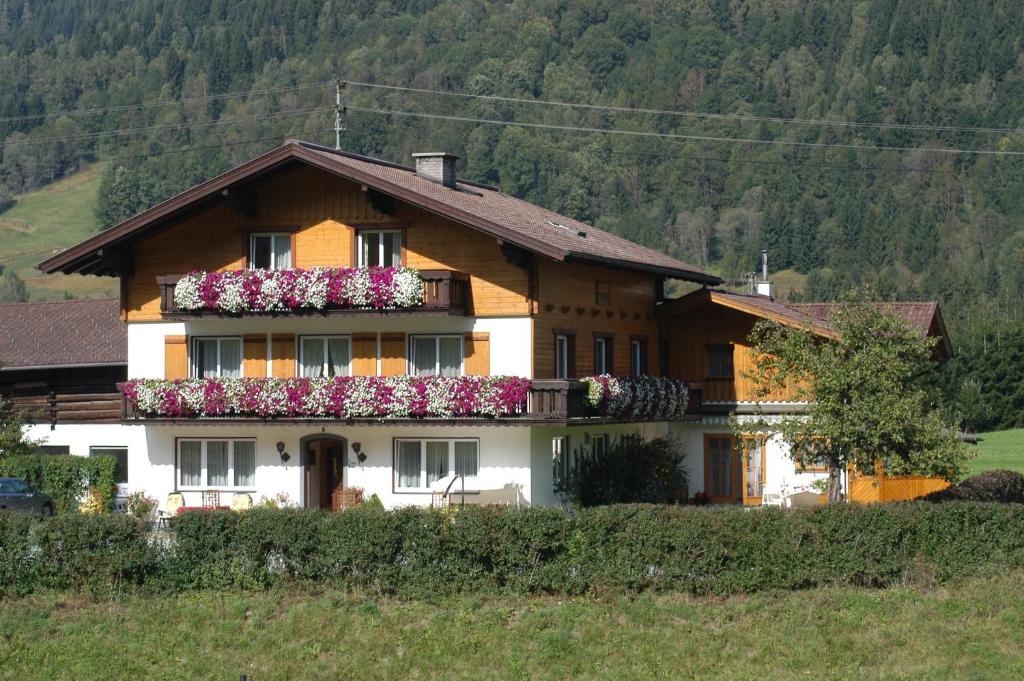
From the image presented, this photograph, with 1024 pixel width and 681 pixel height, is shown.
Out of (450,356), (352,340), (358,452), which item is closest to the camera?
(450,356)

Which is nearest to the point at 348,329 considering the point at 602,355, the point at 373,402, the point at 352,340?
the point at 352,340

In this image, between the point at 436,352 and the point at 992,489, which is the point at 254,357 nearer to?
the point at 436,352

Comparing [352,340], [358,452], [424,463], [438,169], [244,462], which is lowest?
[424,463]

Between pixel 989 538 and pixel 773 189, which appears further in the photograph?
pixel 773 189

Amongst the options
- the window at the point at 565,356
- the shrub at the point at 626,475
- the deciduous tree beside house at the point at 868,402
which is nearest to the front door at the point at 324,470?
the shrub at the point at 626,475

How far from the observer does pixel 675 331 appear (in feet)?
149

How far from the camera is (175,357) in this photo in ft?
131

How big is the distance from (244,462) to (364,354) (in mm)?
3967

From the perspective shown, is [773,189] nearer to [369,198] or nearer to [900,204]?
[900,204]

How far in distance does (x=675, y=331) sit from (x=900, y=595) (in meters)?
19.8

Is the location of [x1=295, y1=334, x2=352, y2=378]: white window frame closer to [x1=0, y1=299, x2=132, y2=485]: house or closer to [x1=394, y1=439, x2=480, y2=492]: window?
[x1=394, y1=439, x2=480, y2=492]: window

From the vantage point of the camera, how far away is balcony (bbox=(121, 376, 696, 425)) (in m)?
36.2

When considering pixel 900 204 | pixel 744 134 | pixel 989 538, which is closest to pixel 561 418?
pixel 989 538

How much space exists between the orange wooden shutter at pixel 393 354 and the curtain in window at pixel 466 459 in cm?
226
